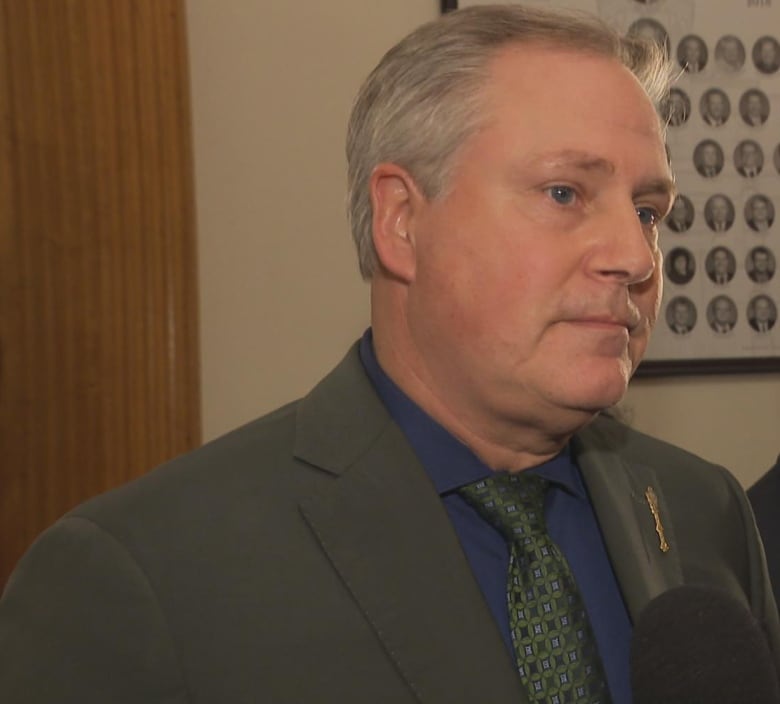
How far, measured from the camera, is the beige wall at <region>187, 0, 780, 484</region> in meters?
1.96

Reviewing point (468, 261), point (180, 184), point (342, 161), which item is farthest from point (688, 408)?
point (468, 261)

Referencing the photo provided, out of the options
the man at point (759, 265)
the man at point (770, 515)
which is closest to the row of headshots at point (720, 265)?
the man at point (759, 265)

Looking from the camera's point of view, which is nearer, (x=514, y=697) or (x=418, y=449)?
(x=514, y=697)

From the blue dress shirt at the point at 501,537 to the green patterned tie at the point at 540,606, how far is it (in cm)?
1

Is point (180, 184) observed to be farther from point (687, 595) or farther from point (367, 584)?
point (687, 595)

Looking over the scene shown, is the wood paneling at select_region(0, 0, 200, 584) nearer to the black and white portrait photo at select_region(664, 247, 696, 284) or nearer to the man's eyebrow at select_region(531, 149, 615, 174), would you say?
the man's eyebrow at select_region(531, 149, 615, 174)

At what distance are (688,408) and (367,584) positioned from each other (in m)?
1.25

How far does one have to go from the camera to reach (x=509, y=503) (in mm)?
1294

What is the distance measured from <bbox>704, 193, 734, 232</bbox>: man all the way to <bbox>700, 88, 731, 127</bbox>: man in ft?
0.43

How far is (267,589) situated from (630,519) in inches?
16.5

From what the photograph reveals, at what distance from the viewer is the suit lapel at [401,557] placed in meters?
1.16

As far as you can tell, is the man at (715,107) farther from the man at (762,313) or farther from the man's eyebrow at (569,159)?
the man's eyebrow at (569,159)

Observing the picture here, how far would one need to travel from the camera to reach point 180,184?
180cm

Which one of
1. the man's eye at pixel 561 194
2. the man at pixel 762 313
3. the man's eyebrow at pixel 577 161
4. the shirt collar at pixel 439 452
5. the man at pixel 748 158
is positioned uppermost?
the man's eyebrow at pixel 577 161
